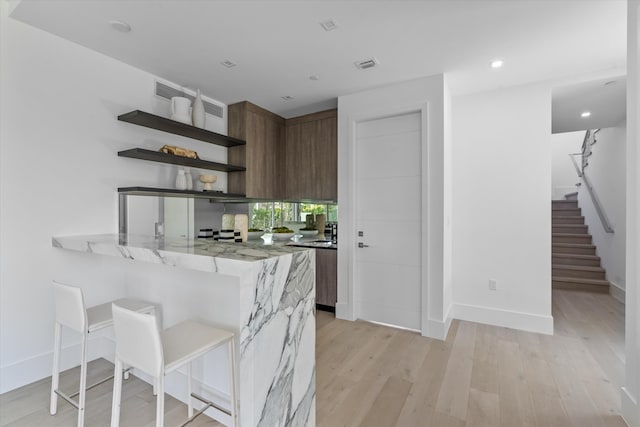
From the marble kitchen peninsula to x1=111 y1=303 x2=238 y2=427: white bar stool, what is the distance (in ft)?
0.42

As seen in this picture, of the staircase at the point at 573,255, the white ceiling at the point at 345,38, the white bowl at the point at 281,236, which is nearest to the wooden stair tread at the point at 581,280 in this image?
the staircase at the point at 573,255

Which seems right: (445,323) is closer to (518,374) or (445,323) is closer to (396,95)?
(518,374)

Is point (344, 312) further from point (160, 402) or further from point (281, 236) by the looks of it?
point (160, 402)

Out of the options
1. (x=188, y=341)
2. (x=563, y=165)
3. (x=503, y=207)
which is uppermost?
(x=563, y=165)

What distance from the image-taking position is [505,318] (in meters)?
3.22

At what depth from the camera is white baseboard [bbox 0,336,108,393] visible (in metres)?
2.06

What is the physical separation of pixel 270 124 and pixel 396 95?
175 centimetres

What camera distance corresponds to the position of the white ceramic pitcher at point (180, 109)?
114 inches

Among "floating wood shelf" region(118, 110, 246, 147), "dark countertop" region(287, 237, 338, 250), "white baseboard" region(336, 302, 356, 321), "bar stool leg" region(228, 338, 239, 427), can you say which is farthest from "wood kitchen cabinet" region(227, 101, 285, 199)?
"bar stool leg" region(228, 338, 239, 427)

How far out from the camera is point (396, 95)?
10.3 ft

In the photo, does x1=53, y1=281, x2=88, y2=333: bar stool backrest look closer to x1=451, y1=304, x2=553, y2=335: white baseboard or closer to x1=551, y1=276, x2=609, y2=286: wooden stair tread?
x1=451, y1=304, x2=553, y2=335: white baseboard

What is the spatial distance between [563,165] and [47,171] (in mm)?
10388

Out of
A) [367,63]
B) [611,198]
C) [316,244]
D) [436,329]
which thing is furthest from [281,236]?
[611,198]

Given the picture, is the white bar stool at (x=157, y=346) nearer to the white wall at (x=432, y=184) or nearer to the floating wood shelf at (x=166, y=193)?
the floating wood shelf at (x=166, y=193)
